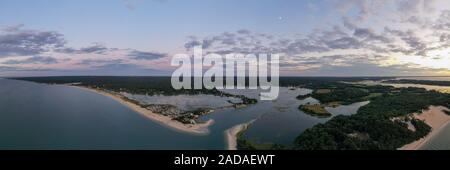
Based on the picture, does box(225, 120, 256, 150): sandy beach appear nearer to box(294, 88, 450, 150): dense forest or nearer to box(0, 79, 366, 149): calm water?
box(0, 79, 366, 149): calm water

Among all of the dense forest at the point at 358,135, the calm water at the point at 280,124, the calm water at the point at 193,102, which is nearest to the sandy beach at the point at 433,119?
the dense forest at the point at 358,135

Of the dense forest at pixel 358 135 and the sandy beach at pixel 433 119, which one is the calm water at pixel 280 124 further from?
the sandy beach at pixel 433 119

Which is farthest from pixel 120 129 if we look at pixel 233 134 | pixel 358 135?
pixel 358 135

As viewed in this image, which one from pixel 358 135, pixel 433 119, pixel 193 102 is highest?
pixel 193 102

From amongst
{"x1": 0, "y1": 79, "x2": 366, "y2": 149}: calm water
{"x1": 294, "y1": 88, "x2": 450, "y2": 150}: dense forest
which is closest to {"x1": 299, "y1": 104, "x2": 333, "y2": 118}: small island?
{"x1": 0, "y1": 79, "x2": 366, "y2": 149}: calm water

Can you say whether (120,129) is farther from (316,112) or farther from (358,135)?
(316,112)
